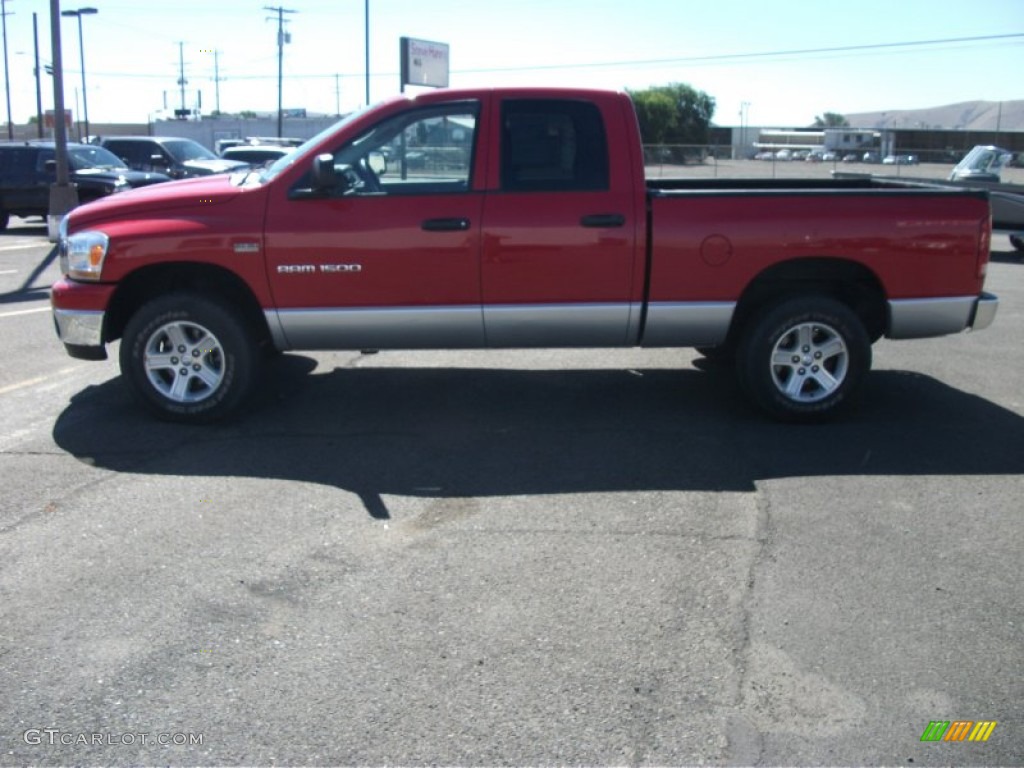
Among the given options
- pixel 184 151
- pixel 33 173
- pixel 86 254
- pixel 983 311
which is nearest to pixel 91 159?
pixel 33 173

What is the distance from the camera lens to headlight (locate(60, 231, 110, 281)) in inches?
272

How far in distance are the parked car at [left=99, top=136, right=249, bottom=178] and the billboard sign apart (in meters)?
25.2

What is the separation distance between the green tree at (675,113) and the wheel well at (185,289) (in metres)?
62.4

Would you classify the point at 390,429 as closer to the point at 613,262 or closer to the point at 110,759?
the point at 613,262

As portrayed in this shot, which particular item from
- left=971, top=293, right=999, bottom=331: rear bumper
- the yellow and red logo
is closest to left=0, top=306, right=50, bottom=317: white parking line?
left=971, top=293, right=999, bottom=331: rear bumper

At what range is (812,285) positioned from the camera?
24.2 feet

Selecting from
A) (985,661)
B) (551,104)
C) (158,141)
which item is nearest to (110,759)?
(985,661)

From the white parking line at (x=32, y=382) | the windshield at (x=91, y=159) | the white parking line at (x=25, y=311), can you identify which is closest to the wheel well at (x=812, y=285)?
the white parking line at (x=32, y=382)

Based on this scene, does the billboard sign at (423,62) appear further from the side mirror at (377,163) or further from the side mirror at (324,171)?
the side mirror at (324,171)

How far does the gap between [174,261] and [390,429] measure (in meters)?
1.72

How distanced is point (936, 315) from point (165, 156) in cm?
2028

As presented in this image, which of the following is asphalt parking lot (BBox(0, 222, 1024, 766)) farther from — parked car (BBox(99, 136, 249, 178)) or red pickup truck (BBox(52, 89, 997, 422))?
parked car (BBox(99, 136, 249, 178))

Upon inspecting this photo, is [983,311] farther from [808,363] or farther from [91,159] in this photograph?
[91,159]

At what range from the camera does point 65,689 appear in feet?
12.6
